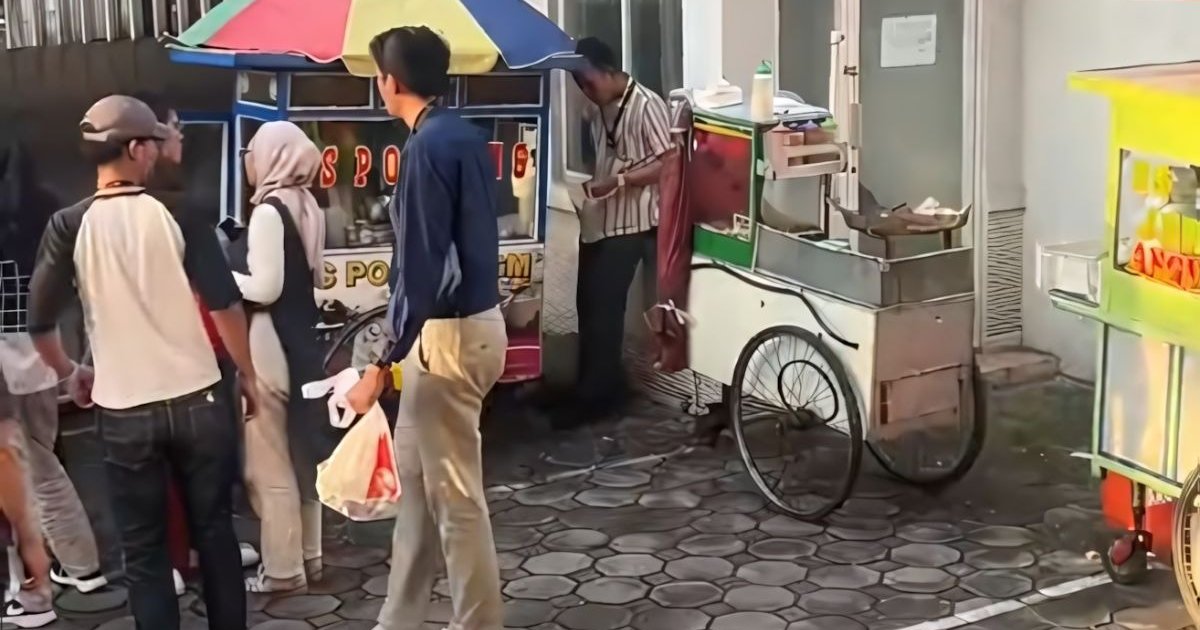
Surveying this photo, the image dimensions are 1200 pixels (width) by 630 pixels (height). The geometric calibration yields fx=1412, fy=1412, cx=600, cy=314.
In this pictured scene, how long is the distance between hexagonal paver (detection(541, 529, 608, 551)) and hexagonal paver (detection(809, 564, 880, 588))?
45cm

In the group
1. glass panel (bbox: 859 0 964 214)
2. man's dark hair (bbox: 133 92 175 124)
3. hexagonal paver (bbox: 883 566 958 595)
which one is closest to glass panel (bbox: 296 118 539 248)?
man's dark hair (bbox: 133 92 175 124)

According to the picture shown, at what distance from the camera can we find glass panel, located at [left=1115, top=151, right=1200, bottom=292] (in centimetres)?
267

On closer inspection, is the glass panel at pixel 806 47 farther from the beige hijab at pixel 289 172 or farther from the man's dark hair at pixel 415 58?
the beige hijab at pixel 289 172

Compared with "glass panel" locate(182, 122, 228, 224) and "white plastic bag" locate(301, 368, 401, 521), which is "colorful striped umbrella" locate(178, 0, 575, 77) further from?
"white plastic bag" locate(301, 368, 401, 521)

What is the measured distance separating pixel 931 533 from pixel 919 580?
20 cm

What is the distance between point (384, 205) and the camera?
2648 mm

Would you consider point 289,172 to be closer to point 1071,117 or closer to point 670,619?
point 670,619

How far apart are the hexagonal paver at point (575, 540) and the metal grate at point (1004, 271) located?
971 millimetres

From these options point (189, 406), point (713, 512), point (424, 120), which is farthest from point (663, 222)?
point (189, 406)

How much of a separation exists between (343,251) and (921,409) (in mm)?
1355

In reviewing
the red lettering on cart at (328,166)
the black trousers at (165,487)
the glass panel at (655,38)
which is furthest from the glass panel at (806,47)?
the black trousers at (165,487)

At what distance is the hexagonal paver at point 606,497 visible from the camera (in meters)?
3.08

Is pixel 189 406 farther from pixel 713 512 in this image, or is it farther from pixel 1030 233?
→ pixel 1030 233

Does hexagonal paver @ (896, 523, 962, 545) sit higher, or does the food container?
the food container
